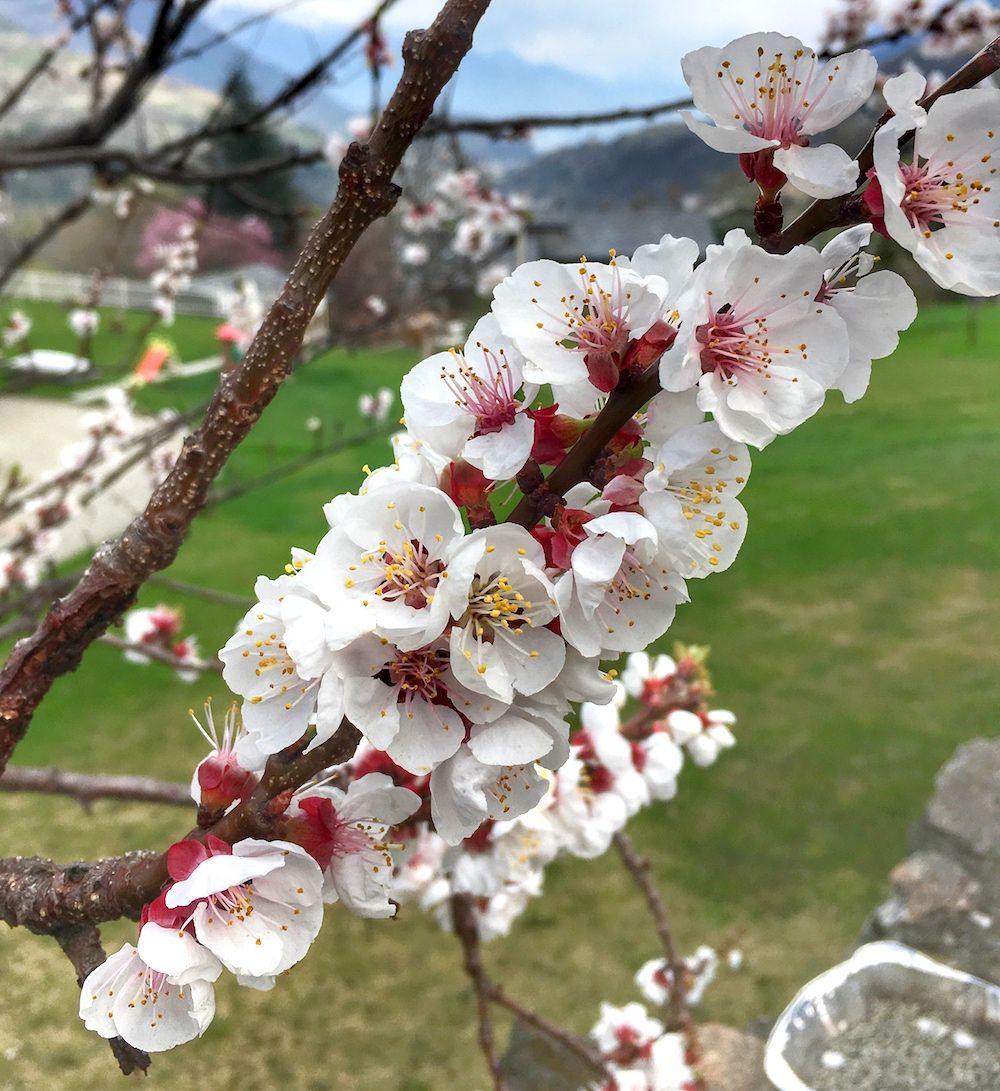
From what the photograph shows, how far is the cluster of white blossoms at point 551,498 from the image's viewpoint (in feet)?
0.81

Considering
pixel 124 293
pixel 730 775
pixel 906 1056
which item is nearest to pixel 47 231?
pixel 906 1056

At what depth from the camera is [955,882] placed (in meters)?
1.53

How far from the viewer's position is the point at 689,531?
249mm

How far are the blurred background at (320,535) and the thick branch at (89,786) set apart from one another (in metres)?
0.20

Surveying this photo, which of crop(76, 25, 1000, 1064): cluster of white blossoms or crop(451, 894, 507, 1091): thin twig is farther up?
crop(76, 25, 1000, 1064): cluster of white blossoms

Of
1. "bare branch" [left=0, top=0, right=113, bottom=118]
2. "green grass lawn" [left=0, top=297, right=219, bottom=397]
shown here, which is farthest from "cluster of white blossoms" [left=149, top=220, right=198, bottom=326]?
"green grass lawn" [left=0, top=297, right=219, bottom=397]

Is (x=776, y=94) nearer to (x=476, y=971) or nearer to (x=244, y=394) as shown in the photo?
(x=244, y=394)

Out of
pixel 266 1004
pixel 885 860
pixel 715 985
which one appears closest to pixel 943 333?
pixel 885 860

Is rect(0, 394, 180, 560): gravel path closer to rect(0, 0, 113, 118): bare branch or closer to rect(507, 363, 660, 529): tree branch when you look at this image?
rect(0, 0, 113, 118): bare branch

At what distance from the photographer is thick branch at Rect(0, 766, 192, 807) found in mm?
576

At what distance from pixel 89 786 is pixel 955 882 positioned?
146 centimetres

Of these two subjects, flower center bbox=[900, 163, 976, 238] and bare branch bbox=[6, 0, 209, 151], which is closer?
flower center bbox=[900, 163, 976, 238]

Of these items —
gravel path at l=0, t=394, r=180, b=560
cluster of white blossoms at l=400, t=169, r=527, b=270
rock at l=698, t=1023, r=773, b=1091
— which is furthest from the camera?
gravel path at l=0, t=394, r=180, b=560

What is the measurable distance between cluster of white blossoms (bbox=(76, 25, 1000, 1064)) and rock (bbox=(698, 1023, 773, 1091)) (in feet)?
3.61
